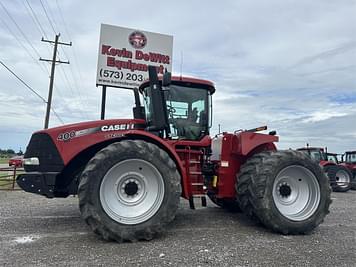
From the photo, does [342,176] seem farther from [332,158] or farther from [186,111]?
[186,111]

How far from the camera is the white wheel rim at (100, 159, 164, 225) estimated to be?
4.96m

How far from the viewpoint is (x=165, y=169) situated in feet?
16.6

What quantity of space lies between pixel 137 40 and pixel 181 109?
11635 mm

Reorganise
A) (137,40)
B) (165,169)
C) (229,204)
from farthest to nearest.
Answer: (137,40) → (229,204) → (165,169)

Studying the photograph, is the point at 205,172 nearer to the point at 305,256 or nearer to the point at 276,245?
the point at 276,245

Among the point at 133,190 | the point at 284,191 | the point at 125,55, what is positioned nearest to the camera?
the point at 133,190

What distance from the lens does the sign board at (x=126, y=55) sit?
52.6 ft

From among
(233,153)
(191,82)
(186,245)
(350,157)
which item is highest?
(191,82)

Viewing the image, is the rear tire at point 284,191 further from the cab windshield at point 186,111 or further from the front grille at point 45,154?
the front grille at point 45,154

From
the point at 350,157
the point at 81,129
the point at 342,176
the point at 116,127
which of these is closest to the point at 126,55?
the point at 342,176

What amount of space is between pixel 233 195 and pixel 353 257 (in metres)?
2.11

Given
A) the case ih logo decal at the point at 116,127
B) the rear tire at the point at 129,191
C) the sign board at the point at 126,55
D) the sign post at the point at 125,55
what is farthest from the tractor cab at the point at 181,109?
the sign post at the point at 125,55

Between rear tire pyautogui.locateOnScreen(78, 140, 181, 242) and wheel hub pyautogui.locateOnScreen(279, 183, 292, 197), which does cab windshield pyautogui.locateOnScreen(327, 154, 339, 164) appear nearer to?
wheel hub pyautogui.locateOnScreen(279, 183, 292, 197)

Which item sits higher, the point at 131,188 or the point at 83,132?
the point at 83,132
